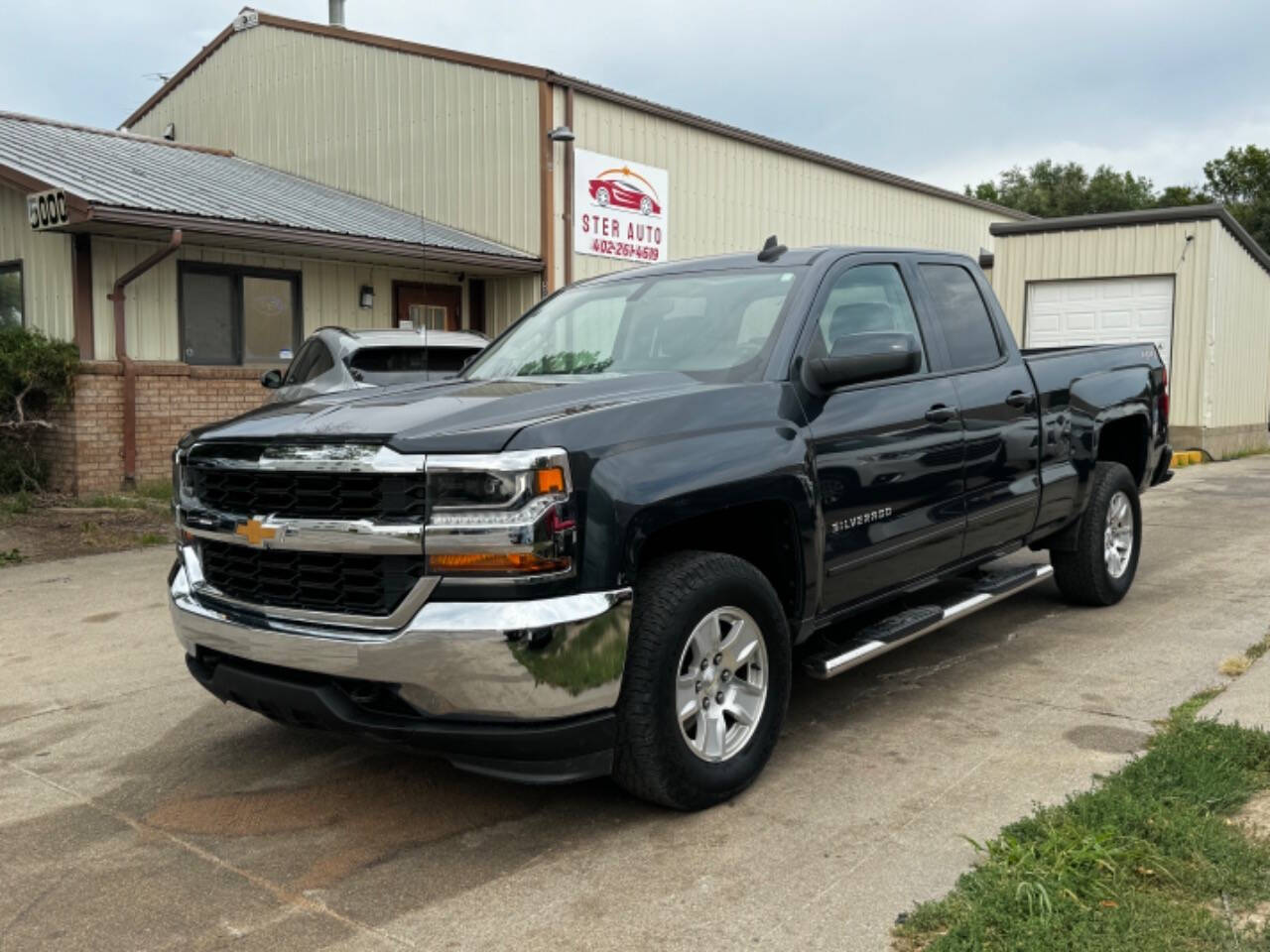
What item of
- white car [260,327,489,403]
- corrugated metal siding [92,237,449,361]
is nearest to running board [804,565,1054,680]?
white car [260,327,489,403]

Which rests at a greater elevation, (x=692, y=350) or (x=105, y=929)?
(x=692, y=350)

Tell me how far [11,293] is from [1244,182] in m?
52.2

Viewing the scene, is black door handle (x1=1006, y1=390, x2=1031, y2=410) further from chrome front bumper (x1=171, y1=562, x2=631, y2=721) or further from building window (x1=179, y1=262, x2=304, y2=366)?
building window (x1=179, y1=262, x2=304, y2=366)

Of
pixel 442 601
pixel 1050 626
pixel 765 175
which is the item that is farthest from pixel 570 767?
pixel 765 175

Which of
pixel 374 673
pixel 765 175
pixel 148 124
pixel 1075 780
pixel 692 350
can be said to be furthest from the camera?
pixel 148 124

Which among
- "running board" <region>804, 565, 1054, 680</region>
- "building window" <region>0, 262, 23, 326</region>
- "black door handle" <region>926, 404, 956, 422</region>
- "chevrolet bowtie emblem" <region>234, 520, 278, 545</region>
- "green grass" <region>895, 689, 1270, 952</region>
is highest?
"building window" <region>0, 262, 23, 326</region>

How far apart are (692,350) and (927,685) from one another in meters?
1.94

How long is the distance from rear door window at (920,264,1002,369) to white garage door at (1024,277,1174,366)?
13.2 metres

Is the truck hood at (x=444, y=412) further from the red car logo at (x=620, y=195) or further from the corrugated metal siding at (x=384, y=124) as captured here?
the red car logo at (x=620, y=195)

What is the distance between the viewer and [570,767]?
11.0 feet

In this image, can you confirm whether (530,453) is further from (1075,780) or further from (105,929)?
(1075,780)

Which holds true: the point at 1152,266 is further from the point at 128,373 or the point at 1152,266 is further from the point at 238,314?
the point at 128,373

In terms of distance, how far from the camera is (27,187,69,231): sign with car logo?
1113cm

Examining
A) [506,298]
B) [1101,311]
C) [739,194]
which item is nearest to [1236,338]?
[1101,311]
